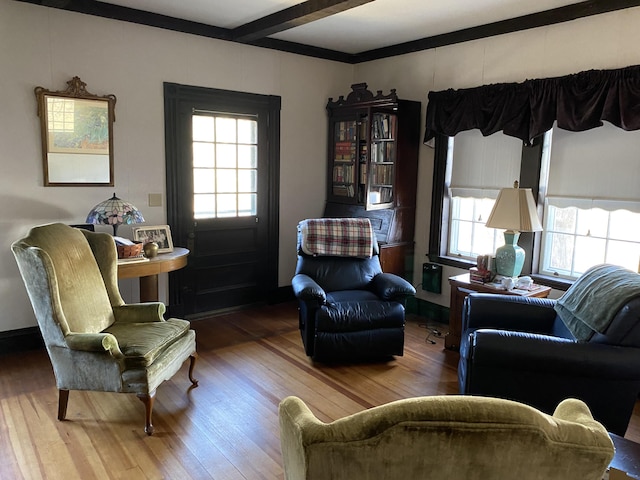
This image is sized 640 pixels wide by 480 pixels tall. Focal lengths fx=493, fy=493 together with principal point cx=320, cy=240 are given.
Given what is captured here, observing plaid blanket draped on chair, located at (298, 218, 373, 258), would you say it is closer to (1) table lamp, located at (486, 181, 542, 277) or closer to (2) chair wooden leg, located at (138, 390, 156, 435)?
(1) table lamp, located at (486, 181, 542, 277)

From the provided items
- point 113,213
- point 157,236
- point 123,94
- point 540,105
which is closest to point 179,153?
point 123,94

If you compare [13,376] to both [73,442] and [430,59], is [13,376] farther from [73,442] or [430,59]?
[430,59]

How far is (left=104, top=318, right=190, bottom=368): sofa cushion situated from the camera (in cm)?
259

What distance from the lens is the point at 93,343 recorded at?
8.30 ft

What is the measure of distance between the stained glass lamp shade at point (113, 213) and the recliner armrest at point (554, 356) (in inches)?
99.0

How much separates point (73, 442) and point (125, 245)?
1430mm

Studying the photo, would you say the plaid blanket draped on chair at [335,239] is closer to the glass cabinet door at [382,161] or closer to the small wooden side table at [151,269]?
the glass cabinet door at [382,161]

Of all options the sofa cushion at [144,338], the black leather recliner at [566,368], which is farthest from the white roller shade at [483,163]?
the sofa cushion at [144,338]

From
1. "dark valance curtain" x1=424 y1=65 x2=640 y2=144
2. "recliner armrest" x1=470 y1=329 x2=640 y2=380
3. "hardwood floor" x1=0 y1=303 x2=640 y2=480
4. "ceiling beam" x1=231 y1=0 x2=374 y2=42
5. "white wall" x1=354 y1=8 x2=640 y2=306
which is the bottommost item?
"hardwood floor" x1=0 y1=303 x2=640 y2=480

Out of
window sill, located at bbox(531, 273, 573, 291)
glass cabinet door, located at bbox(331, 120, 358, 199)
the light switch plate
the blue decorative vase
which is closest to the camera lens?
the blue decorative vase

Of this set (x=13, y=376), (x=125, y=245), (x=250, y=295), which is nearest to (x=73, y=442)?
(x=13, y=376)

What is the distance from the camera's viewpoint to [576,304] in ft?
8.84

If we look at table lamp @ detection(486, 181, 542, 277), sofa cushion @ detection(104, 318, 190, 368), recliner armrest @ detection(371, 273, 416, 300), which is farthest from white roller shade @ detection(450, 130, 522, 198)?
sofa cushion @ detection(104, 318, 190, 368)

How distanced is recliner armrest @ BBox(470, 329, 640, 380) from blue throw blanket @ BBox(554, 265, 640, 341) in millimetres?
143
